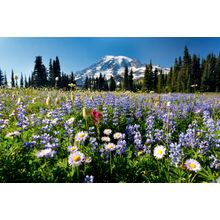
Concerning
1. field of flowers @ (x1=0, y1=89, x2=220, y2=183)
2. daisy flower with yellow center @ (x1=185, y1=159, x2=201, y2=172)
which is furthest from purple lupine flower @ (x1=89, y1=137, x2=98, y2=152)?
daisy flower with yellow center @ (x1=185, y1=159, x2=201, y2=172)

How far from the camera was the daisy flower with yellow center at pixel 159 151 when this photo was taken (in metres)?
1.91

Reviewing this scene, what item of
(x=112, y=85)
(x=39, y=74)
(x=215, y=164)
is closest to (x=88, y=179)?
(x=215, y=164)

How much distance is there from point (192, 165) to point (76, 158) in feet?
2.71

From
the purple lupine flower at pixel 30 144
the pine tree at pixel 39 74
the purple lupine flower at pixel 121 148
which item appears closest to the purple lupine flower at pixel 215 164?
the purple lupine flower at pixel 121 148

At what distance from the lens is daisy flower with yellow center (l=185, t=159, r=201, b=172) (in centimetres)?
178

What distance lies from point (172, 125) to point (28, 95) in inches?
80.1

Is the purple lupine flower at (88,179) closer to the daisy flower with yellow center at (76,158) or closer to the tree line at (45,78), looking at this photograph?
the daisy flower with yellow center at (76,158)

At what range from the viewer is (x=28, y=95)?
343 cm
